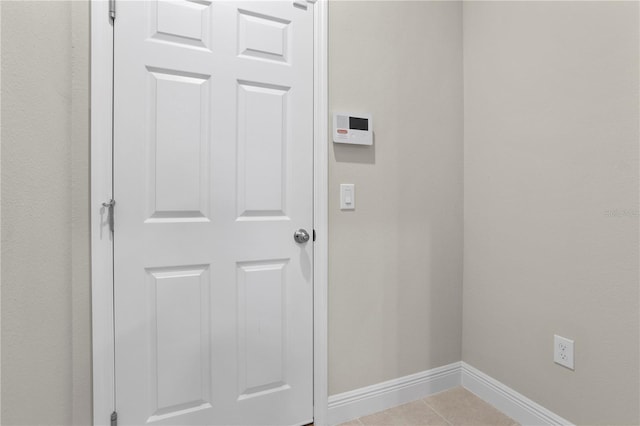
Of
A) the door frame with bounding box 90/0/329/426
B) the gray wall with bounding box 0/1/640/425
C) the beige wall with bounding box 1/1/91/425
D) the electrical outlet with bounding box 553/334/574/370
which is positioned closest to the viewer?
the beige wall with bounding box 1/1/91/425

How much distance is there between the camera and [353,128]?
1.60m

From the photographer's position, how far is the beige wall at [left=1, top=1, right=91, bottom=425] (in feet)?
2.66

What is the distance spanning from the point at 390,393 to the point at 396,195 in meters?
1.03

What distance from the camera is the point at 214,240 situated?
1.39 meters

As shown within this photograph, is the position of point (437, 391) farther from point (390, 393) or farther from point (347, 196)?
point (347, 196)

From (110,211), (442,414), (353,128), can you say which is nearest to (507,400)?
(442,414)

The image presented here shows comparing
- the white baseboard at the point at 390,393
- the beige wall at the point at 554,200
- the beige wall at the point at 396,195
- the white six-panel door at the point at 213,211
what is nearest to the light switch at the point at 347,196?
the beige wall at the point at 396,195

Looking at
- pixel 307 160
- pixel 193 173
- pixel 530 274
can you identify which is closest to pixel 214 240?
pixel 193 173

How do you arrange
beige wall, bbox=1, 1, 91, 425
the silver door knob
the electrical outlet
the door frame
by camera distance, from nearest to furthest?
beige wall, bbox=1, 1, 91, 425 < the door frame < the electrical outlet < the silver door knob

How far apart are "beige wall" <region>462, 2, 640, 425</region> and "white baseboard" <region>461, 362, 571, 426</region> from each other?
4 cm

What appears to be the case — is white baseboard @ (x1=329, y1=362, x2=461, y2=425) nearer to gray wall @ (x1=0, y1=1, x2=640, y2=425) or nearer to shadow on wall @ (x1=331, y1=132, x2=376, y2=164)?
gray wall @ (x1=0, y1=1, x2=640, y2=425)

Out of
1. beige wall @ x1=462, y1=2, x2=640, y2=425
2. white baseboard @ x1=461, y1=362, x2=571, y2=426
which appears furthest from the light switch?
white baseboard @ x1=461, y1=362, x2=571, y2=426

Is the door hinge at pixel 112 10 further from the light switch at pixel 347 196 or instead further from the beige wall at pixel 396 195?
the light switch at pixel 347 196

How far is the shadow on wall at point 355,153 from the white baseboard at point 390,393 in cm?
114
